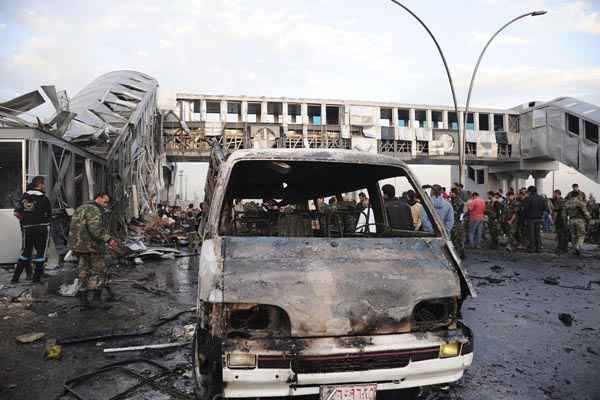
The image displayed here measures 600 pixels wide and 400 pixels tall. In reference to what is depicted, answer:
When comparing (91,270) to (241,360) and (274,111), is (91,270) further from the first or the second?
(274,111)

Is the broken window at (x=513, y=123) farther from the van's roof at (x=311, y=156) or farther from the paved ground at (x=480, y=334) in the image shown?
the van's roof at (x=311, y=156)

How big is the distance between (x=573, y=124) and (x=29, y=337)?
114 ft

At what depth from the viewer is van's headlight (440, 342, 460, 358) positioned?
7.41 feet

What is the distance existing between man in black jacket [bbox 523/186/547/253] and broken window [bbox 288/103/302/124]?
25.4 m

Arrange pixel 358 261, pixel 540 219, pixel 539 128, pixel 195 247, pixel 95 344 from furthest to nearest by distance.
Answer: pixel 539 128
pixel 195 247
pixel 540 219
pixel 95 344
pixel 358 261

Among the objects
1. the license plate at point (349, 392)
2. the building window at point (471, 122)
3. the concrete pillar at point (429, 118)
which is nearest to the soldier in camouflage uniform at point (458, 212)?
the license plate at point (349, 392)

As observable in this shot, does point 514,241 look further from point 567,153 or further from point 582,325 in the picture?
point 567,153

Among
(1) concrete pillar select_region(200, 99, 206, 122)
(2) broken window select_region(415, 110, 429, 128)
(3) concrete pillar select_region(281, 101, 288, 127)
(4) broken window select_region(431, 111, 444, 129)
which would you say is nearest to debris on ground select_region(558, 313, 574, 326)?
(3) concrete pillar select_region(281, 101, 288, 127)

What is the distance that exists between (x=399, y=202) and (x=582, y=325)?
9.27 feet

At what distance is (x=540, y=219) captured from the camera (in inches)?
448

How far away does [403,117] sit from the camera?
36.9m

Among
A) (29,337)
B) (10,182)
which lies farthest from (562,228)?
(10,182)

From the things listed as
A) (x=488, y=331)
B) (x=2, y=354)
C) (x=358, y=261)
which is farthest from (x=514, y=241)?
(x=2, y=354)

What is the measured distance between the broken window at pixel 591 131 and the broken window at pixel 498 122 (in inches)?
377
